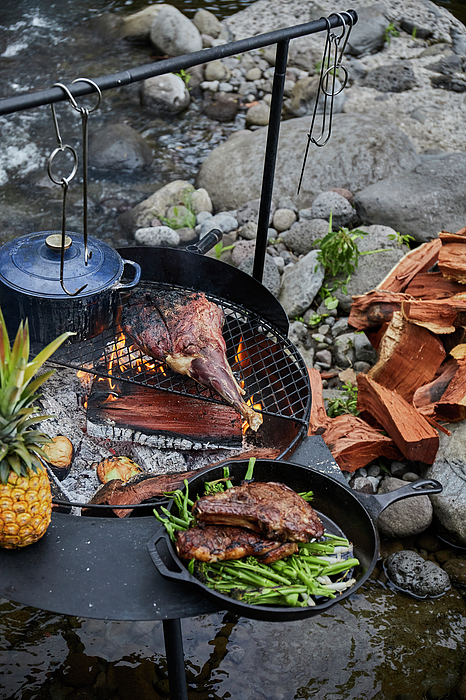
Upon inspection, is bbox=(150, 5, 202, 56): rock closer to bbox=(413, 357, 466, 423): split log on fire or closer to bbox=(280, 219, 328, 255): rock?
bbox=(280, 219, 328, 255): rock

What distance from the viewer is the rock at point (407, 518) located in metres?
3.85

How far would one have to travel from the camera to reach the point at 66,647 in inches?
128

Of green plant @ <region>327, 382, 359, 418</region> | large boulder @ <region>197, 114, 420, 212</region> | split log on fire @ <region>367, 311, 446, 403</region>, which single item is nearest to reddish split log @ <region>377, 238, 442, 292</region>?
split log on fire @ <region>367, 311, 446, 403</region>

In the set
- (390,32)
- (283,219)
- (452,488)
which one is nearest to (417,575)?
(452,488)

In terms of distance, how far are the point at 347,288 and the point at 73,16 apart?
10.6 metres

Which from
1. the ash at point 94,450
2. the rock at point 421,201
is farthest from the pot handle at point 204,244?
the rock at point 421,201

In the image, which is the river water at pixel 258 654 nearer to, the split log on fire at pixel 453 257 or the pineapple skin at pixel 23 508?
the pineapple skin at pixel 23 508

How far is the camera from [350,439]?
13.3 feet

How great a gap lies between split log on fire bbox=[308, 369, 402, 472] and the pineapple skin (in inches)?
89.8

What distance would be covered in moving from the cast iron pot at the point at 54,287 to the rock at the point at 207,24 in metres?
10.3

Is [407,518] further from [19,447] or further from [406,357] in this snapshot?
[19,447]

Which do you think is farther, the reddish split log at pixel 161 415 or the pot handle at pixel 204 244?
the pot handle at pixel 204 244

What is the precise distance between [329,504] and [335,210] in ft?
15.2

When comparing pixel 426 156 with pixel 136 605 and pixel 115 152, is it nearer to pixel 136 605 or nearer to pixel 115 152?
pixel 115 152
